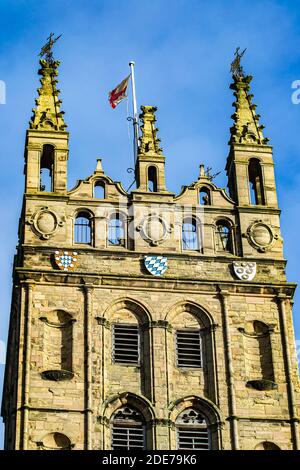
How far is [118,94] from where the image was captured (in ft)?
209

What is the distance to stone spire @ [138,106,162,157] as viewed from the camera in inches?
2365

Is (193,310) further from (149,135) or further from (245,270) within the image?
(149,135)

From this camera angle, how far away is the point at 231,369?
2158 inches

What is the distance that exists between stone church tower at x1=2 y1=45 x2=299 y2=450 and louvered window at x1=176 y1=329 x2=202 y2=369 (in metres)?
0.04

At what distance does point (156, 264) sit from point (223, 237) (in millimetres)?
3439

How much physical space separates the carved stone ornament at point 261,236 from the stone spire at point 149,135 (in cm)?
433

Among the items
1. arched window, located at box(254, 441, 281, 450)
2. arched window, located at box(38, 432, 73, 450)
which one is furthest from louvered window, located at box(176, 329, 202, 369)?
arched window, located at box(38, 432, 73, 450)

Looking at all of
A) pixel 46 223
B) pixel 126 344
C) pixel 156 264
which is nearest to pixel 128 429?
pixel 126 344

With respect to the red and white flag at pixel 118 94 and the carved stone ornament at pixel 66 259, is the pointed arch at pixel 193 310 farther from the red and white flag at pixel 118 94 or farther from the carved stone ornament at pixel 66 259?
the red and white flag at pixel 118 94

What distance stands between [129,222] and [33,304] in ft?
15.7

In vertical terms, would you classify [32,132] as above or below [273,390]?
above

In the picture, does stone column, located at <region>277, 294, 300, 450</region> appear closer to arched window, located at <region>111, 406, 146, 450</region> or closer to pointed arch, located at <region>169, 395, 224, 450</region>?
pointed arch, located at <region>169, 395, 224, 450</region>
